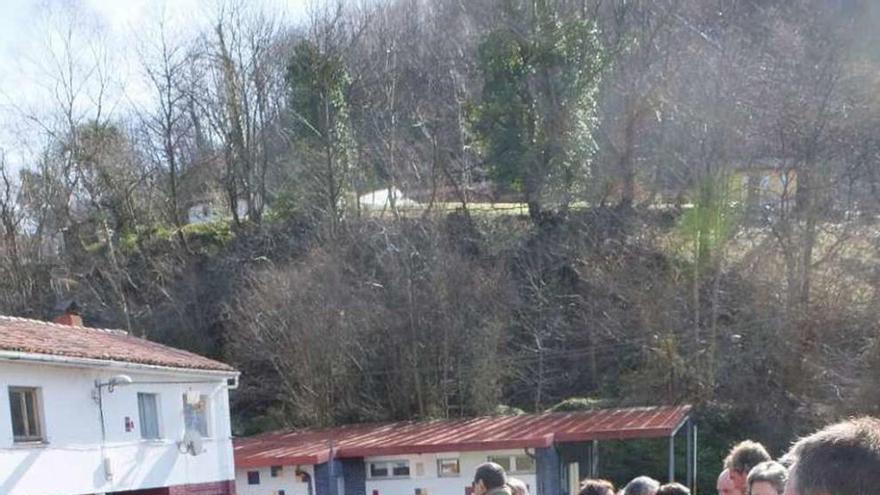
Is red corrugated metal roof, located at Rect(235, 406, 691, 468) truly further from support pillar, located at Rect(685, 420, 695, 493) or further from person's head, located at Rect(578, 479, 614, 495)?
person's head, located at Rect(578, 479, 614, 495)

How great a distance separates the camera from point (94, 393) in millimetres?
21469

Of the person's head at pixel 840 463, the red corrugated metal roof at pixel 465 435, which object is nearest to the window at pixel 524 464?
the red corrugated metal roof at pixel 465 435

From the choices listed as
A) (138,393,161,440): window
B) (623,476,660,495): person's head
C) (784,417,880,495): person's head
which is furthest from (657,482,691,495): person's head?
(138,393,161,440): window

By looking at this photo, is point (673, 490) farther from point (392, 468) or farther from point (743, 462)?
point (392, 468)

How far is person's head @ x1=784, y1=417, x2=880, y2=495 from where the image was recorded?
2.19 meters

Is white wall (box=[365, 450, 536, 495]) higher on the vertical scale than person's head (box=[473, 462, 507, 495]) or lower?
lower

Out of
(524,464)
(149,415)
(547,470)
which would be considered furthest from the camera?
(524,464)

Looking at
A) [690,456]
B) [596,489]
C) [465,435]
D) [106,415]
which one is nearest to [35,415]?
[106,415]

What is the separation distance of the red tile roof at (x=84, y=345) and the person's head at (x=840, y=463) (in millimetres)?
18261

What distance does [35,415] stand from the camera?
20266 mm

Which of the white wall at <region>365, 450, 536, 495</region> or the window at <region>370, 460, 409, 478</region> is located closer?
the white wall at <region>365, 450, 536, 495</region>

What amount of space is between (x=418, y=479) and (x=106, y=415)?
7.02 metres

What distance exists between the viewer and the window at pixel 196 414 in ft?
80.9

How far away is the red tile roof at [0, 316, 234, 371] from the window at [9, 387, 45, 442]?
83cm
